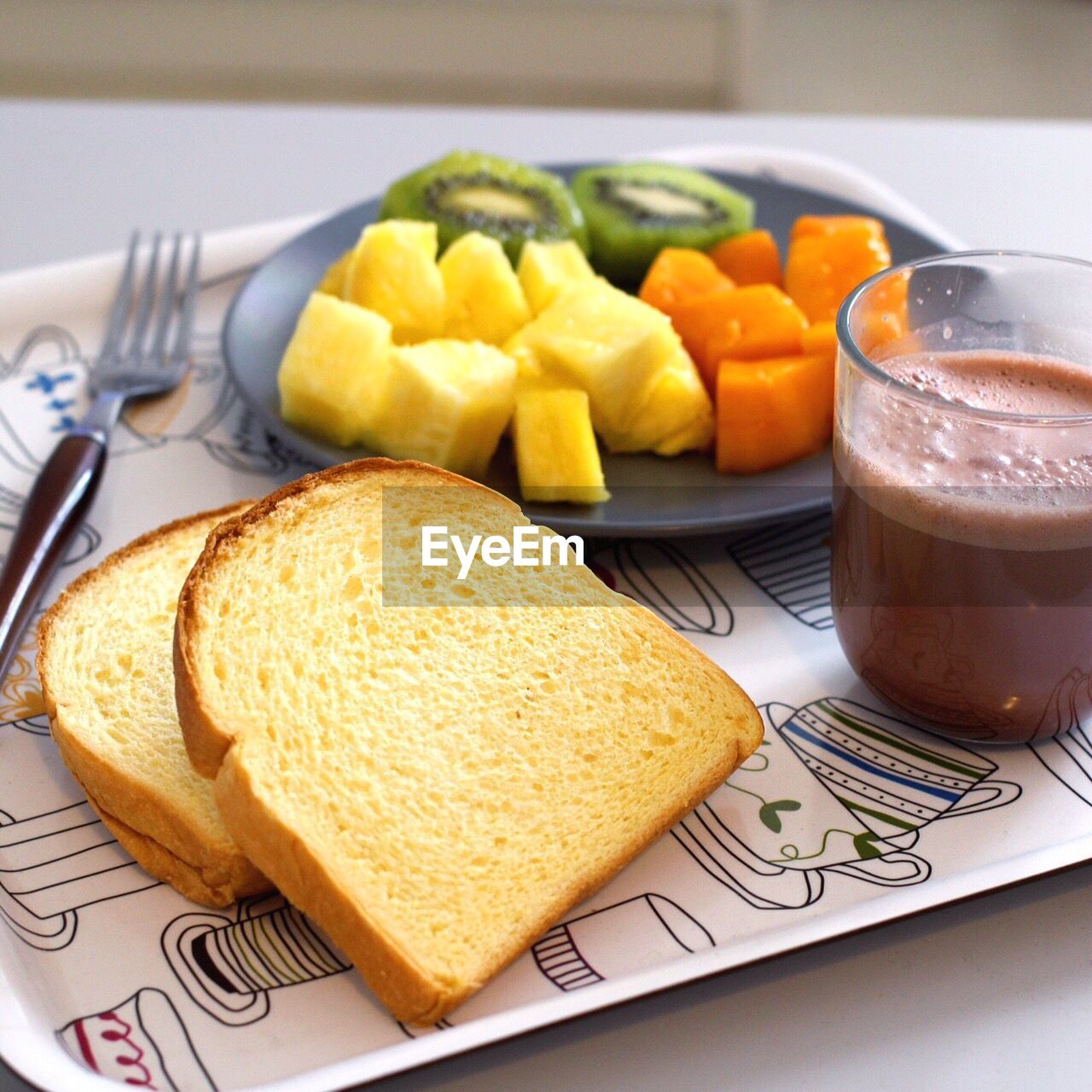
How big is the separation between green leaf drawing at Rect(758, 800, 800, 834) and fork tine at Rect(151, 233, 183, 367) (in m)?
1.29

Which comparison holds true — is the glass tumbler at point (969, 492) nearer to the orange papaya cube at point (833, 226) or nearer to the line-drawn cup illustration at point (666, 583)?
the line-drawn cup illustration at point (666, 583)

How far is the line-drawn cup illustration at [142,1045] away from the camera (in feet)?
3.41

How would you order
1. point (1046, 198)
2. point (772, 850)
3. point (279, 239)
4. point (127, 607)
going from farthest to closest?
point (1046, 198)
point (279, 239)
point (127, 607)
point (772, 850)

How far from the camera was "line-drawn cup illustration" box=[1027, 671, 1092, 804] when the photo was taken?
130 cm

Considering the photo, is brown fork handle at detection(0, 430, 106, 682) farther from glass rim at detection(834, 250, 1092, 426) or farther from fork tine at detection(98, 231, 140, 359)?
glass rim at detection(834, 250, 1092, 426)

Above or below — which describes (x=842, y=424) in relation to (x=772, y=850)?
above

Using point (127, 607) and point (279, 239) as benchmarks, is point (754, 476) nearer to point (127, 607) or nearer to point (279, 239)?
point (127, 607)

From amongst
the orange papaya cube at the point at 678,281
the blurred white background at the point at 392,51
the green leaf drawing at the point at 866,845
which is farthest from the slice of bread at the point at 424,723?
the blurred white background at the point at 392,51

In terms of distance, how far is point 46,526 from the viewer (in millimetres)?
1623

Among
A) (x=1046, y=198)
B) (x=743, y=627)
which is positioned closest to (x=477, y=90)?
(x=1046, y=198)

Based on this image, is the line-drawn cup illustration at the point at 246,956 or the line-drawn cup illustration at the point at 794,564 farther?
the line-drawn cup illustration at the point at 794,564

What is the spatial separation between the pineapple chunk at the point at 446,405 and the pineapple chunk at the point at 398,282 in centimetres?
12

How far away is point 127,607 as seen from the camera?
146 centimetres

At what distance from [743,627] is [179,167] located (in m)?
2.00
